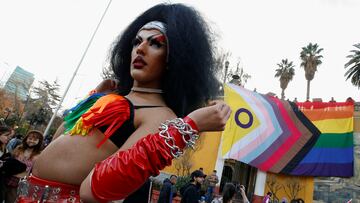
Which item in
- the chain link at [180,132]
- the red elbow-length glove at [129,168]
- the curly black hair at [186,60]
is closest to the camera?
the red elbow-length glove at [129,168]

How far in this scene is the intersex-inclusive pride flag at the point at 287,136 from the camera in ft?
58.7

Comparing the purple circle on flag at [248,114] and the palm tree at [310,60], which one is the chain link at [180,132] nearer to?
the purple circle on flag at [248,114]

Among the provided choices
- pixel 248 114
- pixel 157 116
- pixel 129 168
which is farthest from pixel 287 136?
pixel 129 168

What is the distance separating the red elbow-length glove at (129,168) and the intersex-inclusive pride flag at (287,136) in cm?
1677

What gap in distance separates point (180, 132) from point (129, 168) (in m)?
0.25

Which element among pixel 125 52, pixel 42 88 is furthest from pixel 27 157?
pixel 42 88

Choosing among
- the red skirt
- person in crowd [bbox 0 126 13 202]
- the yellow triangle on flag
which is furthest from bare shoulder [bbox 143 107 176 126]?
the yellow triangle on flag

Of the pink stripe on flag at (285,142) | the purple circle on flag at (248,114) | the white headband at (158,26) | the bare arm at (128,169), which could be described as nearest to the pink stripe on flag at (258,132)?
the purple circle on flag at (248,114)

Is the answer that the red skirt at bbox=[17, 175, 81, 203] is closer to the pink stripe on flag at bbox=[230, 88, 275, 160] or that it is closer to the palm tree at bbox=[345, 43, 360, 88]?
the pink stripe on flag at bbox=[230, 88, 275, 160]

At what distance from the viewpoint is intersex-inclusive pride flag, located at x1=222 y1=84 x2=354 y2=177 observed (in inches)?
705

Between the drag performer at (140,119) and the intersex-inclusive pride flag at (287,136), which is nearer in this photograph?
the drag performer at (140,119)

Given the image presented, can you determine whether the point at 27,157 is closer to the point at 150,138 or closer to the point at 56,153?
the point at 56,153

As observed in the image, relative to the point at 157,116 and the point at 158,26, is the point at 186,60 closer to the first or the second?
the point at 158,26

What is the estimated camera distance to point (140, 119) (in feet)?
4.83
